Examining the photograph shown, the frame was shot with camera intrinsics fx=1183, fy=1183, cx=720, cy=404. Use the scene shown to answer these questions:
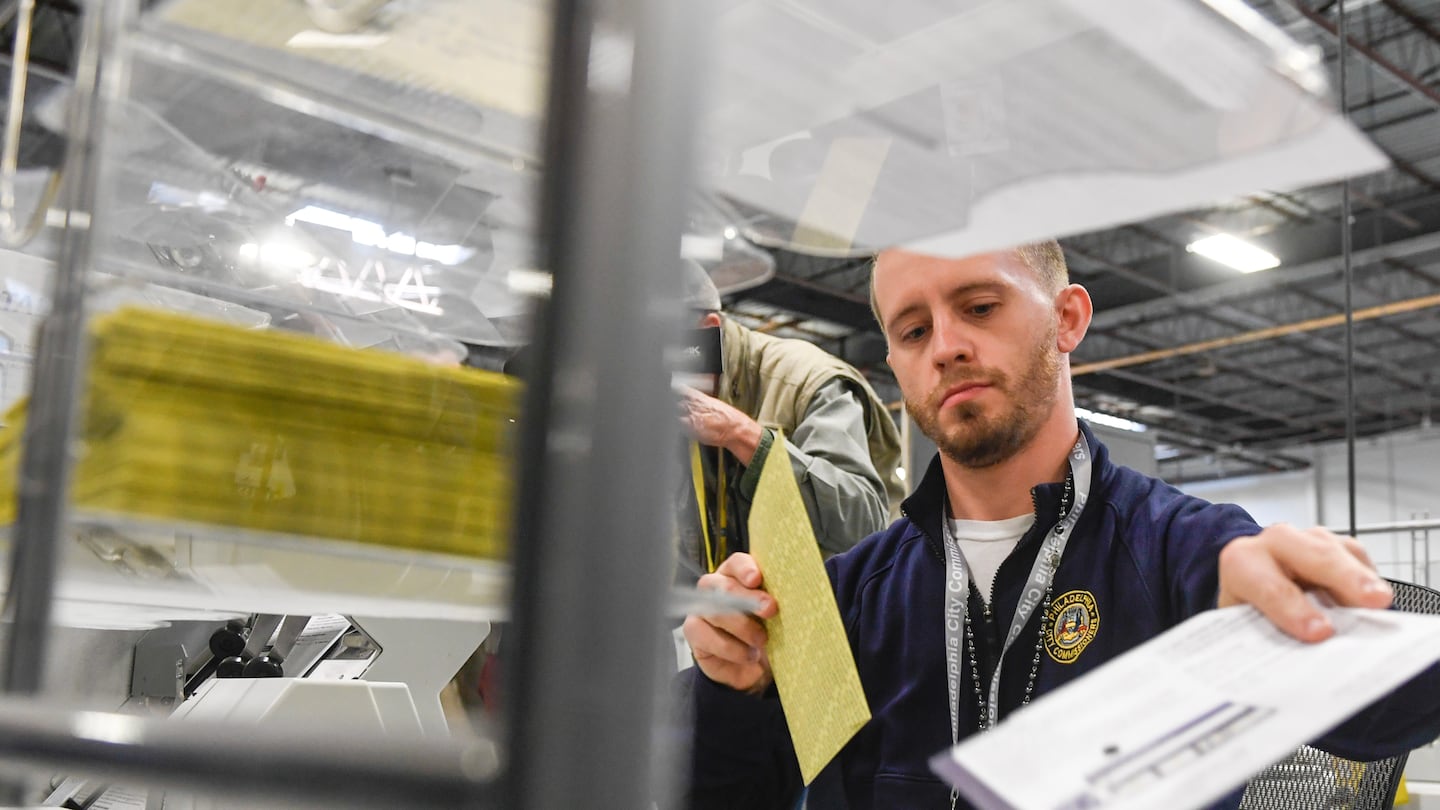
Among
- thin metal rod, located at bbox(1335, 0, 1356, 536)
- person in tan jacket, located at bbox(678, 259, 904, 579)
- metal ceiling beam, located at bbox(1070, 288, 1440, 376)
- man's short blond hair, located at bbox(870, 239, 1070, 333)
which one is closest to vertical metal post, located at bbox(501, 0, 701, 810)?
man's short blond hair, located at bbox(870, 239, 1070, 333)

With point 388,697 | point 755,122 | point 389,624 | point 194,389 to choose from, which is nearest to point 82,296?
point 194,389

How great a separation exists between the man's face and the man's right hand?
0.30 meters

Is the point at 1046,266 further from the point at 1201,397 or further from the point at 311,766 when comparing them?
the point at 1201,397

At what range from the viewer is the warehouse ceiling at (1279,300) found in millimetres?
8438

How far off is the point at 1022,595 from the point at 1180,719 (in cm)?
66

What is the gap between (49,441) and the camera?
0.63 meters

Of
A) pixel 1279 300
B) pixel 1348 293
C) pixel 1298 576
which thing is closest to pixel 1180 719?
pixel 1298 576

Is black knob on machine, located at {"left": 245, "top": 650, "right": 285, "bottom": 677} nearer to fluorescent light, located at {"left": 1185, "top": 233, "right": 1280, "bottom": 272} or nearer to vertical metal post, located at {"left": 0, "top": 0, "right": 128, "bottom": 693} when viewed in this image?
vertical metal post, located at {"left": 0, "top": 0, "right": 128, "bottom": 693}

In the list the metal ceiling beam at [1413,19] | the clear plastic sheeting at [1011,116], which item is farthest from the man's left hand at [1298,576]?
the metal ceiling beam at [1413,19]

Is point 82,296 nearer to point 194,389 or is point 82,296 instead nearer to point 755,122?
point 194,389

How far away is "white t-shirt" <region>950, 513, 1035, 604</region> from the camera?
1.19 metres

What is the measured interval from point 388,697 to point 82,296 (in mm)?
519

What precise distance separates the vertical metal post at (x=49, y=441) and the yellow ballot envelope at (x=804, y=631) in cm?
40

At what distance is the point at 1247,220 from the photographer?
34.2ft
